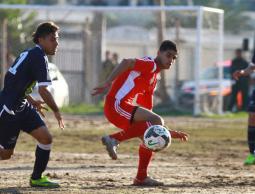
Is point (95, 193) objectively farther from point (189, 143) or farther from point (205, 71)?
point (205, 71)

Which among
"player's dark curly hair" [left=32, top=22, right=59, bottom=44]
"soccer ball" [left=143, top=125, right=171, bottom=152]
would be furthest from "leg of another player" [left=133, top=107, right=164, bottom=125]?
"player's dark curly hair" [left=32, top=22, right=59, bottom=44]

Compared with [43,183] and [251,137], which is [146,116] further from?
[251,137]

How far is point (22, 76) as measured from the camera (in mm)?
10859

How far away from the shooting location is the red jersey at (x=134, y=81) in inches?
452

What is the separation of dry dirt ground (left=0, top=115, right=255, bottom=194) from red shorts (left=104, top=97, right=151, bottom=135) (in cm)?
73

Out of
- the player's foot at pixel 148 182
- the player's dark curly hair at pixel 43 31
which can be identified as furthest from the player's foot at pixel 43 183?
the player's dark curly hair at pixel 43 31

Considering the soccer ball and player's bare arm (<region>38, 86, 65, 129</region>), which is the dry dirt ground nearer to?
the soccer ball

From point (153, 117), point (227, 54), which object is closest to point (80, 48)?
point (227, 54)

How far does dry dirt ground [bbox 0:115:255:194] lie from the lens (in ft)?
37.2

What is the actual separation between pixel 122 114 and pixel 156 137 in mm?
573

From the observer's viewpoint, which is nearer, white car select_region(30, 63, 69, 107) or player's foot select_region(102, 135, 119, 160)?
player's foot select_region(102, 135, 119, 160)

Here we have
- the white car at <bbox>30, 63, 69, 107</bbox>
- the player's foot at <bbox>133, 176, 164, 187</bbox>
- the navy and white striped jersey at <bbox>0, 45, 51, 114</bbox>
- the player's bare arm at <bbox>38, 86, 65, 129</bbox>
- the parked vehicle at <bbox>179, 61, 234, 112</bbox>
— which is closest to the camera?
the player's bare arm at <bbox>38, 86, 65, 129</bbox>

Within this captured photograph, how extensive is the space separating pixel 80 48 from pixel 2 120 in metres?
21.7

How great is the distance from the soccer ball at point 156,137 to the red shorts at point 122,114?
0.19 m
